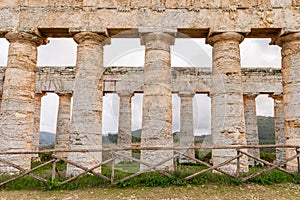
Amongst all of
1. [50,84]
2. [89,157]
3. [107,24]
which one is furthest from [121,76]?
[89,157]

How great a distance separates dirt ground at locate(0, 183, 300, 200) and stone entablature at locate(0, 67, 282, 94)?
39.9ft

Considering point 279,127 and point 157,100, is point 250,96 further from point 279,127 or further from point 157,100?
point 157,100

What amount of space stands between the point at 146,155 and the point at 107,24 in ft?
19.3

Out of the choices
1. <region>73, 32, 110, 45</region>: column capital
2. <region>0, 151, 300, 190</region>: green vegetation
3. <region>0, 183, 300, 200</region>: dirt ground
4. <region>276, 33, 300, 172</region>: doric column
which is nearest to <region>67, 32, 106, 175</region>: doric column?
<region>73, 32, 110, 45</region>: column capital

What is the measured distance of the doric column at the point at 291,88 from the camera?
12.0 meters

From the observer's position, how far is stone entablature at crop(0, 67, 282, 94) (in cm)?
2064

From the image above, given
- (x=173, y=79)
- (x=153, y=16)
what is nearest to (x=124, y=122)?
(x=173, y=79)

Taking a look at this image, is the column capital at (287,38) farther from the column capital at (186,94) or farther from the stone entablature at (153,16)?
the column capital at (186,94)

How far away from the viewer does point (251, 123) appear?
21.0 meters

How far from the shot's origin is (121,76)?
2095 cm

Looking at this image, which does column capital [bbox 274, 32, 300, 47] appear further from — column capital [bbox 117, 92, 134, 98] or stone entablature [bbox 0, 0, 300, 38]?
column capital [bbox 117, 92, 134, 98]

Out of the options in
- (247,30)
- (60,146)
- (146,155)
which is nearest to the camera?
(146,155)

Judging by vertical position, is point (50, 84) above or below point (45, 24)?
below

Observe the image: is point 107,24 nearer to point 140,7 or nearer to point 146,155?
point 140,7
